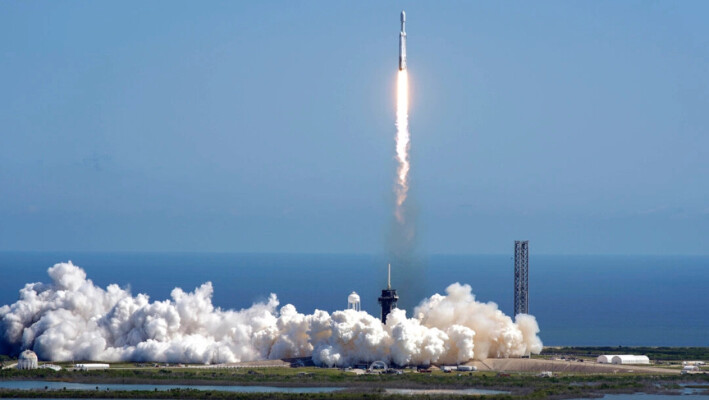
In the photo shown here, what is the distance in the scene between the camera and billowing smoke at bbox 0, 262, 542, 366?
95.3 metres

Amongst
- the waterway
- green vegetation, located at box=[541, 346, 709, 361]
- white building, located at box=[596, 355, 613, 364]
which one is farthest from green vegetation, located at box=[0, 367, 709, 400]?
green vegetation, located at box=[541, 346, 709, 361]

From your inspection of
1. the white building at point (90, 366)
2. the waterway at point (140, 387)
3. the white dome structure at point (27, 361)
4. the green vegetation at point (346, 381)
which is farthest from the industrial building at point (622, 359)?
the white dome structure at point (27, 361)

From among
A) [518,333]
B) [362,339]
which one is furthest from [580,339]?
[362,339]

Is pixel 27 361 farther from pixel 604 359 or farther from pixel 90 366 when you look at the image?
pixel 604 359

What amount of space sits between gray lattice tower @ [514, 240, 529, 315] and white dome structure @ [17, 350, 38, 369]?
1498 inches

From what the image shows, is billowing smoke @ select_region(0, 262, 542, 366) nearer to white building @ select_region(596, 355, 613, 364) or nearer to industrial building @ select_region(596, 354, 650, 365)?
white building @ select_region(596, 355, 613, 364)

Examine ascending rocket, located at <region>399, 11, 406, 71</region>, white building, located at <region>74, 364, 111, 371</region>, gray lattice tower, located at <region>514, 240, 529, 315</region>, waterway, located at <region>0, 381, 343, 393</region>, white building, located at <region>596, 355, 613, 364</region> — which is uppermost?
ascending rocket, located at <region>399, 11, 406, 71</region>

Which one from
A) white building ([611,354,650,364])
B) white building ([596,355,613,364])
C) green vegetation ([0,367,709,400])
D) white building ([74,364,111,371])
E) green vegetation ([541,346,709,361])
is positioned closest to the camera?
green vegetation ([0,367,709,400])

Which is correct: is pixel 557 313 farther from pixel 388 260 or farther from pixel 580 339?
Answer: pixel 388 260

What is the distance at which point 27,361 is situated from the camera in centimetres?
9475

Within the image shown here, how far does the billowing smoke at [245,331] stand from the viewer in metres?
95.3

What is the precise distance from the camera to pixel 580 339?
437 feet

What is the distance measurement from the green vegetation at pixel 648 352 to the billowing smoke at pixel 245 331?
7626 millimetres

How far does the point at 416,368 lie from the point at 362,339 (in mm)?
→ 4344
